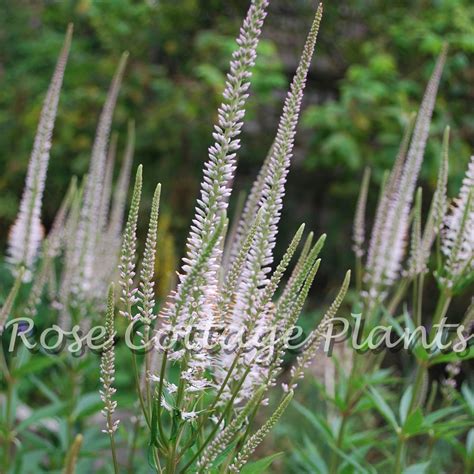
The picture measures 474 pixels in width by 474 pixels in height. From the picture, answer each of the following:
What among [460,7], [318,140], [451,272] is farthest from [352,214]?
[451,272]

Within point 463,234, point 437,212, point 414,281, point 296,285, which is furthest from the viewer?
point 414,281

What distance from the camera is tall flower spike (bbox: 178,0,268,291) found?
1.49 meters

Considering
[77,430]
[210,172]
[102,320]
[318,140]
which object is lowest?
[77,430]

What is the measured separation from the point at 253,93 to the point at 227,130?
6784mm

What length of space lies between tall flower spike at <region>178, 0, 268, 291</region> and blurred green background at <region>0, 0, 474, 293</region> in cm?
567

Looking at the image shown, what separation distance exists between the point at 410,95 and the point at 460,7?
1.14 m

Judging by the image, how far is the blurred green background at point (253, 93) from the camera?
751 cm

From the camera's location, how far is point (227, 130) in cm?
156

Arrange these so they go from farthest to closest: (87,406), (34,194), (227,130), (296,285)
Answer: (87,406) → (34,194) → (296,285) → (227,130)

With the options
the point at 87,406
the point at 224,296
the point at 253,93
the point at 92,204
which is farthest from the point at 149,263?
the point at 253,93

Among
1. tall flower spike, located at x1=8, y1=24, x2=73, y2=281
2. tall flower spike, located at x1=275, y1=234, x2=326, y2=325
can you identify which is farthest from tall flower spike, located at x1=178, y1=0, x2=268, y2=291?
tall flower spike, located at x1=8, y1=24, x2=73, y2=281

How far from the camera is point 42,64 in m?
9.33

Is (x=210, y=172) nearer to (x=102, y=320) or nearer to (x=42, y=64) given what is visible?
(x=102, y=320)

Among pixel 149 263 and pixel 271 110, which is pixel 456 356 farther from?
pixel 271 110
